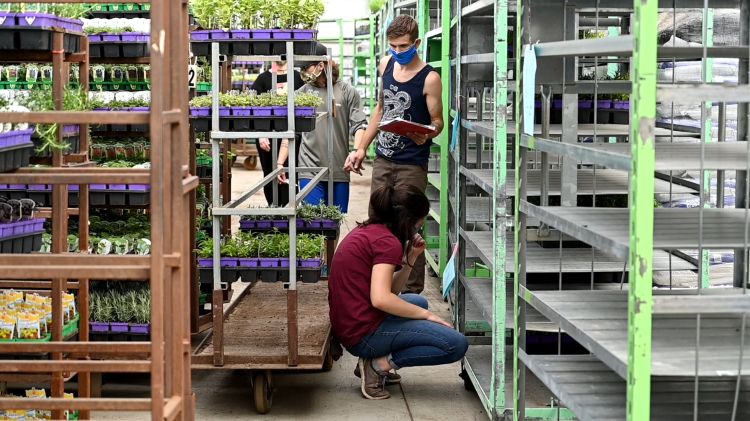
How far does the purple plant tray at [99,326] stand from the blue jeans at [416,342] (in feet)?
4.76

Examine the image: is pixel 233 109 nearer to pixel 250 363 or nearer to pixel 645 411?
pixel 250 363

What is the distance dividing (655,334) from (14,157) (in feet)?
7.66

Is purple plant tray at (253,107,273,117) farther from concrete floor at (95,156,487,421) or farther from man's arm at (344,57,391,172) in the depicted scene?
concrete floor at (95,156,487,421)

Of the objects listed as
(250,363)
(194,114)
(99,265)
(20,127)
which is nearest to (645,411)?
(99,265)

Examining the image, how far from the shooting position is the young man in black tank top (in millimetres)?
6777

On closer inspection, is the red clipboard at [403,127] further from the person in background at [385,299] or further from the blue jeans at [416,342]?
the blue jeans at [416,342]

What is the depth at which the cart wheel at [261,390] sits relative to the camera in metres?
5.56

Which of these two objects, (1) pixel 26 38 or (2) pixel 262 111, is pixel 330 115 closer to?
(2) pixel 262 111

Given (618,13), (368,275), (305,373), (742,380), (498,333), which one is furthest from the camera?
(305,373)

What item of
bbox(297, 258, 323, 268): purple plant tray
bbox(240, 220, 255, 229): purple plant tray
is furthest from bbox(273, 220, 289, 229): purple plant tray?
bbox(297, 258, 323, 268): purple plant tray

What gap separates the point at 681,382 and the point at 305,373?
3218mm

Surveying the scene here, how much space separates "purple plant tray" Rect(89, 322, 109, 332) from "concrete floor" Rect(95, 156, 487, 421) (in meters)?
0.39

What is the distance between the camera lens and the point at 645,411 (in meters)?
2.87

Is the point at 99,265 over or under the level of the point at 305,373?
over
